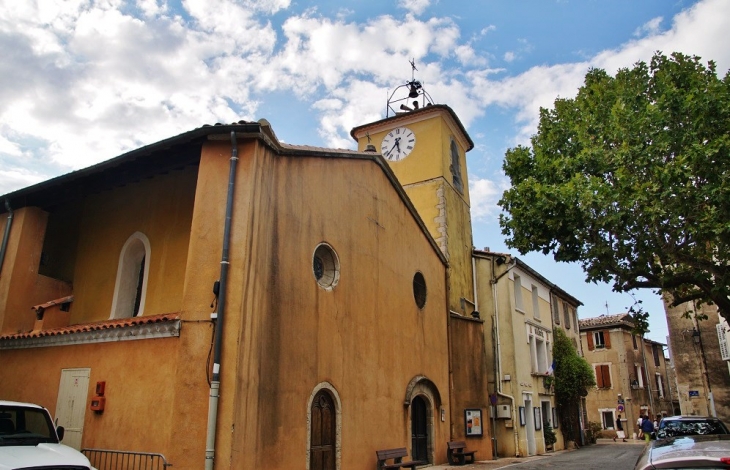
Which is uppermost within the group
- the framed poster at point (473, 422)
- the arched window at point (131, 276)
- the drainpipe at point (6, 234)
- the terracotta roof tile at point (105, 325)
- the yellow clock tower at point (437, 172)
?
the yellow clock tower at point (437, 172)

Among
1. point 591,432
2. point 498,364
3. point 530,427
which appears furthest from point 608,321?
point 498,364

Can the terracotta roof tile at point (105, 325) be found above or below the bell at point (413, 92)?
below

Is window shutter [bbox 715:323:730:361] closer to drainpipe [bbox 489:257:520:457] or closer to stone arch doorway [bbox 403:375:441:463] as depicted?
drainpipe [bbox 489:257:520:457]

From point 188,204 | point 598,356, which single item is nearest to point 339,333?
Answer: point 188,204

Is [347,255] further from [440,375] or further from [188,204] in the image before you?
[440,375]

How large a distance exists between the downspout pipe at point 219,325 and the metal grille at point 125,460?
716mm

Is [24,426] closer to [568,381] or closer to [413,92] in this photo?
[413,92]

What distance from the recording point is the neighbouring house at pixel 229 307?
898 centimetres

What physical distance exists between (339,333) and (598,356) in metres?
31.9

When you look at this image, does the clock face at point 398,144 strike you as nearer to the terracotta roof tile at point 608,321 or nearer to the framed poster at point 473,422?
the framed poster at point 473,422

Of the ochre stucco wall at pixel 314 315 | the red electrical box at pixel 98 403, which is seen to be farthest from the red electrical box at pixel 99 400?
the ochre stucco wall at pixel 314 315

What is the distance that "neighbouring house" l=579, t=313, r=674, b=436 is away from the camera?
1428 inches

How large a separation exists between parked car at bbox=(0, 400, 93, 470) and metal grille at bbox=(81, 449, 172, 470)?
117 centimetres

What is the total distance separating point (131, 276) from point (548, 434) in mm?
19452
